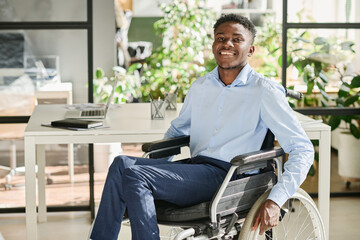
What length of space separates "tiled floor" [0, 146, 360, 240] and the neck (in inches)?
52.6

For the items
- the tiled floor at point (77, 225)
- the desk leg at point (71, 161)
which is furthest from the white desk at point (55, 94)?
the tiled floor at point (77, 225)

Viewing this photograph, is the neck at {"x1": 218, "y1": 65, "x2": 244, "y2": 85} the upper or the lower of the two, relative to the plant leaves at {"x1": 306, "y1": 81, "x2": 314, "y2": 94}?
upper

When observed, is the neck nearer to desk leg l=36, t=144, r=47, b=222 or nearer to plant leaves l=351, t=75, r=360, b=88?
desk leg l=36, t=144, r=47, b=222

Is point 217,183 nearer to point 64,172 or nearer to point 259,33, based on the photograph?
point 64,172

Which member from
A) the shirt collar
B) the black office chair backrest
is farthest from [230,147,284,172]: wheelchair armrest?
the shirt collar

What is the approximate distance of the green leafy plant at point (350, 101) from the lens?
4.47 metres

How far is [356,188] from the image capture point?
464 centimetres

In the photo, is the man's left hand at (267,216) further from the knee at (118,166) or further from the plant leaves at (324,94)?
the plant leaves at (324,94)

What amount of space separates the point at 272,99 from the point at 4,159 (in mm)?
2275

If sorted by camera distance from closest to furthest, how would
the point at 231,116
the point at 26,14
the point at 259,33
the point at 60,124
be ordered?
the point at 231,116 < the point at 60,124 < the point at 26,14 < the point at 259,33

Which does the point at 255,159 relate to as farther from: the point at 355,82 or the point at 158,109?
the point at 355,82

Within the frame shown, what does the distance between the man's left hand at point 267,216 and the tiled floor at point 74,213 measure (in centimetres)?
140

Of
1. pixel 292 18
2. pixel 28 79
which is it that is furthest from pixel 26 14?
pixel 292 18

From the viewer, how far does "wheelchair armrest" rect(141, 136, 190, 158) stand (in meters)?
2.74
